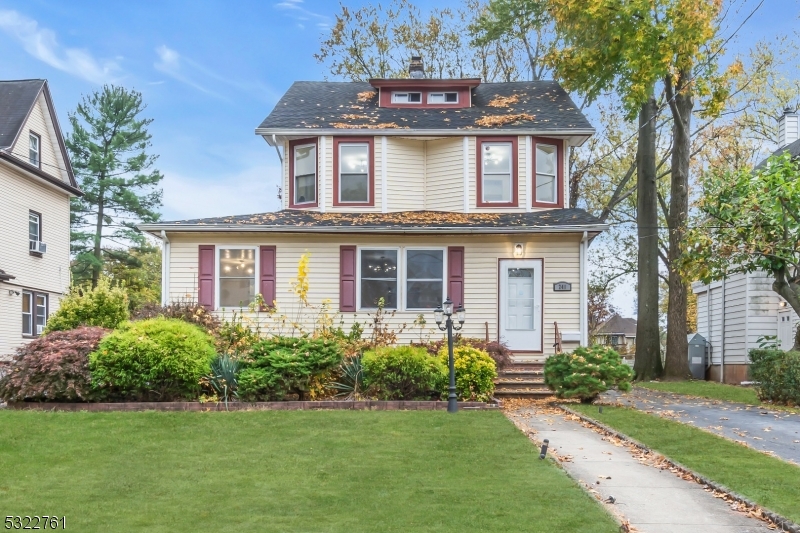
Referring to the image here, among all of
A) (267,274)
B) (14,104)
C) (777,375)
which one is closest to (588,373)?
(777,375)

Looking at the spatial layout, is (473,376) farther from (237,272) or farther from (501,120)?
(501,120)

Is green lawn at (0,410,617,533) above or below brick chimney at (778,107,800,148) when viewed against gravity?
below

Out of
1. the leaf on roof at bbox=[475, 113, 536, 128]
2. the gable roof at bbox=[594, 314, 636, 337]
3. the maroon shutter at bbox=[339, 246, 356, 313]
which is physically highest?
the leaf on roof at bbox=[475, 113, 536, 128]

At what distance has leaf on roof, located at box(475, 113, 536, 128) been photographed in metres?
20.2

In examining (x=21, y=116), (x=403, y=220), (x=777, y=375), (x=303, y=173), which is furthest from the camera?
(x=21, y=116)

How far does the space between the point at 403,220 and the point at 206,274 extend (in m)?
4.50

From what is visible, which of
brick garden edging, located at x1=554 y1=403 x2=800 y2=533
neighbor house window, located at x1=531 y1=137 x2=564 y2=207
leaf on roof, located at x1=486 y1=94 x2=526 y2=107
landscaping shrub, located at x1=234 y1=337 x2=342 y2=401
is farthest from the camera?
leaf on roof, located at x1=486 y1=94 x2=526 y2=107

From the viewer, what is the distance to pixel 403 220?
18625 millimetres

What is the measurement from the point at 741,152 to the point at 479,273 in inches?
766

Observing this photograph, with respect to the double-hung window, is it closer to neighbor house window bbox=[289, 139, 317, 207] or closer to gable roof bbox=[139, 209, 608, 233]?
gable roof bbox=[139, 209, 608, 233]

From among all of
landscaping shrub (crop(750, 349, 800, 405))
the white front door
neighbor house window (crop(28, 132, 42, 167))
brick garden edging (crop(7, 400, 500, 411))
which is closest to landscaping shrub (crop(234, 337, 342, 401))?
brick garden edging (crop(7, 400, 500, 411))

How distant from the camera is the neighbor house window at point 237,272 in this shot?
18344mm

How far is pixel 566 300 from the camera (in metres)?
18.0

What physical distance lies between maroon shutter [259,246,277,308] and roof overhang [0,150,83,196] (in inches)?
411
